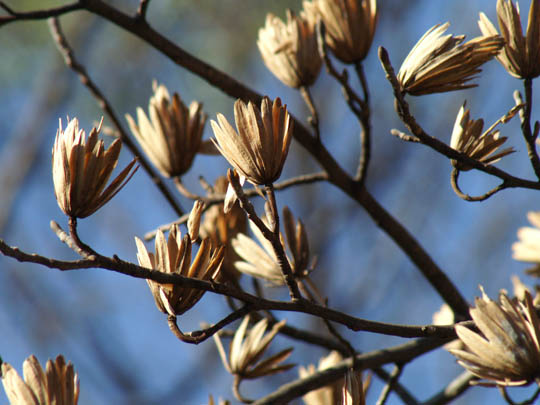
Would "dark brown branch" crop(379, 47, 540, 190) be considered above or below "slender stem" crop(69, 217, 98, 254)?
below

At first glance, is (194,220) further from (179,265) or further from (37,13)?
(37,13)

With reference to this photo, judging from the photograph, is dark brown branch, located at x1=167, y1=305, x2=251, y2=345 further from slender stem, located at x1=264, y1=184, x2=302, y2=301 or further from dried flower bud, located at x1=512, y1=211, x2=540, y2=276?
dried flower bud, located at x1=512, y1=211, x2=540, y2=276

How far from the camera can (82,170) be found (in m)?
0.40

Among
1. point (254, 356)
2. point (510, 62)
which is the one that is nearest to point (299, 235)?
point (254, 356)

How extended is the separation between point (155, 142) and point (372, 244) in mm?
3364

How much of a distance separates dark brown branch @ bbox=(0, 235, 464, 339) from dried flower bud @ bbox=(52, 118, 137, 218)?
38 mm

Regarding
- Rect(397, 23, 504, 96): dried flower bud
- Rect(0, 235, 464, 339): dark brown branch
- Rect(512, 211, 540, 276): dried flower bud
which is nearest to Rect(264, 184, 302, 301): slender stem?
Rect(0, 235, 464, 339): dark brown branch

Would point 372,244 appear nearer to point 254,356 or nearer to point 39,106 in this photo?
point 39,106

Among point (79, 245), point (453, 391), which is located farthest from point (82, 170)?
point (453, 391)

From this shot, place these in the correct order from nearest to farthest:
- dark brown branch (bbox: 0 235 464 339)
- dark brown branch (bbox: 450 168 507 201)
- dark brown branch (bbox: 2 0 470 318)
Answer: dark brown branch (bbox: 0 235 464 339) → dark brown branch (bbox: 450 168 507 201) → dark brown branch (bbox: 2 0 470 318)

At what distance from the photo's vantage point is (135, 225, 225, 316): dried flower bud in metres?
0.41

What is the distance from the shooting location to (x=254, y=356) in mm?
565

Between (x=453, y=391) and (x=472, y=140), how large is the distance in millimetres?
274

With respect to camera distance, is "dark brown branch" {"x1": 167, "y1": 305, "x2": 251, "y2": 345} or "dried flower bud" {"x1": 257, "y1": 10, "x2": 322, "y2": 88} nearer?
"dark brown branch" {"x1": 167, "y1": 305, "x2": 251, "y2": 345}
